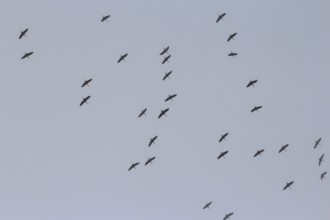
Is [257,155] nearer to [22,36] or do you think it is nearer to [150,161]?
[150,161]

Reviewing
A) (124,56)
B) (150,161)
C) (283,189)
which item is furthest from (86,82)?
(283,189)

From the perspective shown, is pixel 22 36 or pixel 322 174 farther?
pixel 322 174

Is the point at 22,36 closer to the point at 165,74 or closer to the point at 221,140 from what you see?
the point at 165,74

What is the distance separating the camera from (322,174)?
11150cm

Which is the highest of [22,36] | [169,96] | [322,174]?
[22,36]

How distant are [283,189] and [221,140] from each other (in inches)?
407

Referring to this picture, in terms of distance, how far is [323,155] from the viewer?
11125 centimetres

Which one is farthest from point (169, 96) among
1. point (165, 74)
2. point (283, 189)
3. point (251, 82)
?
point (283, 189)

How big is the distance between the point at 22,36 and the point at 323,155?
40587mm

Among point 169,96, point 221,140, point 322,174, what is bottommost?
point 322,174

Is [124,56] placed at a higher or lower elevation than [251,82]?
higher

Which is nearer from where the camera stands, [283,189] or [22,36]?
[22,36]

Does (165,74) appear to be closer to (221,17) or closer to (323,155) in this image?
(221,17)

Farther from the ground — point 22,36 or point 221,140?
point 22,36
